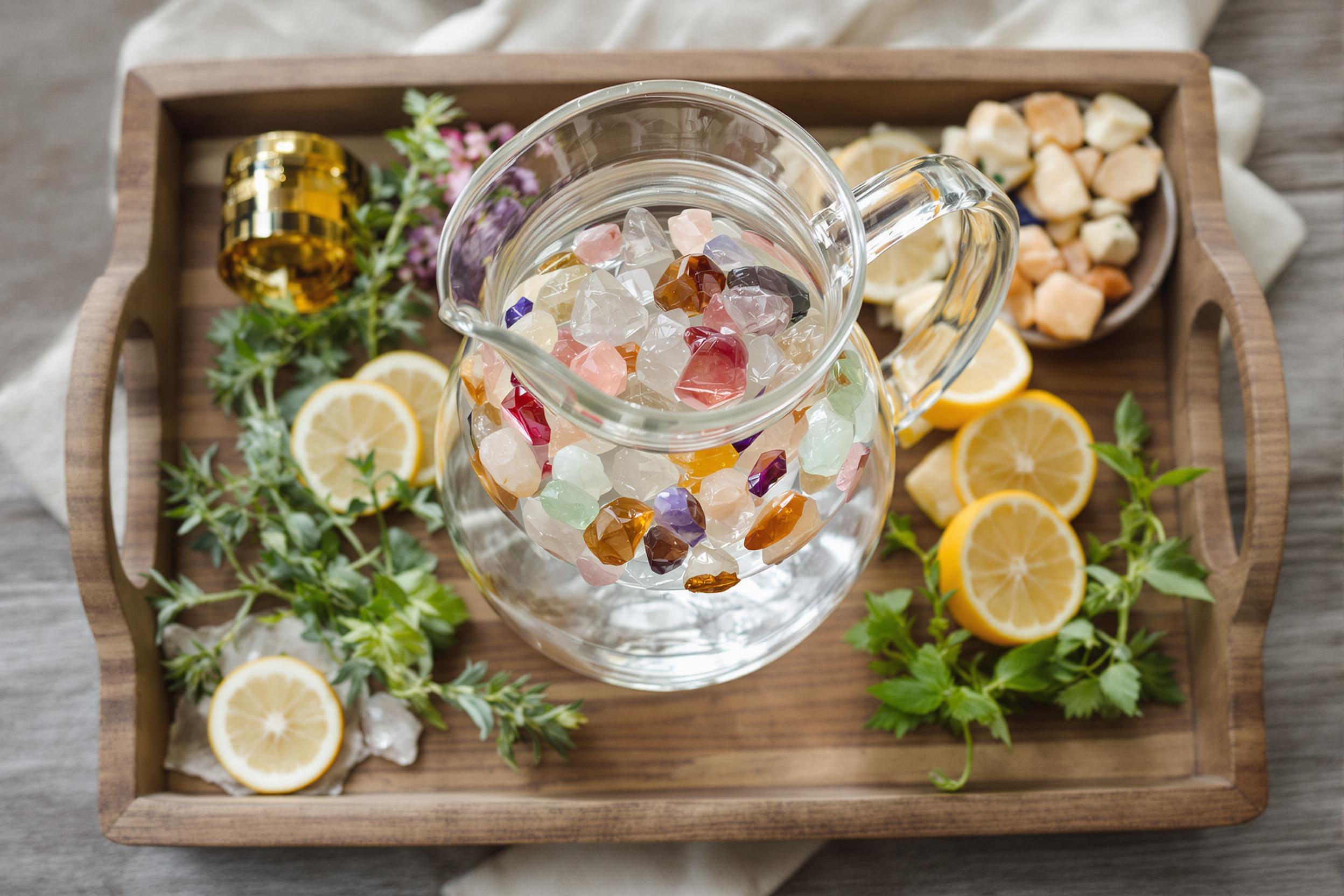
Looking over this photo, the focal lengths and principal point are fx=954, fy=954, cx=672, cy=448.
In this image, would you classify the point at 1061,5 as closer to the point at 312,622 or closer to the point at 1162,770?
the point at 1162,770

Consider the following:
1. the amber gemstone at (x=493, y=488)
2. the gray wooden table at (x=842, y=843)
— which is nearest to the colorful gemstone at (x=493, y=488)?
the amber gemstone at (x=493, y=488)

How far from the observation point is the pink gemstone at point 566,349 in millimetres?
658

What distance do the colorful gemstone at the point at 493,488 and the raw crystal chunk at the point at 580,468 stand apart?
5cm

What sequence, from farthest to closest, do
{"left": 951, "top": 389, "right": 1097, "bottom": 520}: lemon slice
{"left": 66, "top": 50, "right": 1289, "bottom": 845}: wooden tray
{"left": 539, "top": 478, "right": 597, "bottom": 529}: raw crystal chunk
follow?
{"left": 951, "top": 389, "right": 1097, "bottom": 520}: lemon slice < {"left": 66, "top": 50, "right": 1289, "bottom": 845}: wooden tray < {"left": 539, "top": 478, "right": 597, "bottom": 529}: raw crystal chunk

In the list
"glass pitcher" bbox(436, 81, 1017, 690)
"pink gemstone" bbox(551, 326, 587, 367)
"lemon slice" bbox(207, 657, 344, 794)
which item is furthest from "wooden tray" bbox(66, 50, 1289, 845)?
"pink gemstone" bbox(551, 326, 587, 367)

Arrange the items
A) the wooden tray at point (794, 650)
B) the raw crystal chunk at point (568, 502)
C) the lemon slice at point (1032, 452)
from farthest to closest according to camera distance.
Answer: the lemon slice at point (1032, 452) → the wooden tray at point (794, 650) → the raw crystal chunk at point (568, 502)

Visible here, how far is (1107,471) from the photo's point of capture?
1.03 meters

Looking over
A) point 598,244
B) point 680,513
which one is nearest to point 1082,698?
point 680,513

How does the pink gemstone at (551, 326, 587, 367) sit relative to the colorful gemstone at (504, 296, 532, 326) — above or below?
below

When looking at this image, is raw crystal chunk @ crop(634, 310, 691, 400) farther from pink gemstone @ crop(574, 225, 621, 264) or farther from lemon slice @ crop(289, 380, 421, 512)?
lemon slice @ crop(289, 380, 421, 512)

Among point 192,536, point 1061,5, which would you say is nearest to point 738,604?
point 192,536

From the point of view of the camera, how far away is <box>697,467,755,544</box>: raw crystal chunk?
65 centimetres

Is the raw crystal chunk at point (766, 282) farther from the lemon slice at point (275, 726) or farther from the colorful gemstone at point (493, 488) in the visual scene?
the lemon slice at point (275, 726)

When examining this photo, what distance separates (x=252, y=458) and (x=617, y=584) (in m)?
0.44
